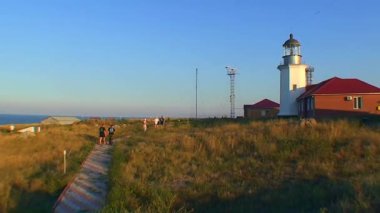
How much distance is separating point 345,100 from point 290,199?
2800 cm

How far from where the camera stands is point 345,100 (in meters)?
39.2

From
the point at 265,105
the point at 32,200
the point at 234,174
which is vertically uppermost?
the point at 265,105

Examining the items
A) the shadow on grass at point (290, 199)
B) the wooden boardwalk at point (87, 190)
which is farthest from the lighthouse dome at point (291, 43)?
the shadow on grass at point (290, 199)

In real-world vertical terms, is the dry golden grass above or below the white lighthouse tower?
below

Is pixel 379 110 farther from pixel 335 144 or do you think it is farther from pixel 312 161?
pixel 312 161

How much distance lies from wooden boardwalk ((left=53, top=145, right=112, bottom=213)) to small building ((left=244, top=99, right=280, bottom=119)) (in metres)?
42.5

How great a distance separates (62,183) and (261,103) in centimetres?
4952

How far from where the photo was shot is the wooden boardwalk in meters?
14.6

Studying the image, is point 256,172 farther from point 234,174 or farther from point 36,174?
point 36,174

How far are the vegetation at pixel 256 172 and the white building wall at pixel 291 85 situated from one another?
22.2 metres

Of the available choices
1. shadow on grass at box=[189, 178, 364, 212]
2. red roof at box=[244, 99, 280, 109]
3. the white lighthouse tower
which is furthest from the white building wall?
shadow on grass at box=[189, 178, 364, 212]

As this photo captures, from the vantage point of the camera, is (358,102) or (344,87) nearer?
(358,102)

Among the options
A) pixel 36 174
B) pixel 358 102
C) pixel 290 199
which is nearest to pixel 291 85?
pixel 358 102

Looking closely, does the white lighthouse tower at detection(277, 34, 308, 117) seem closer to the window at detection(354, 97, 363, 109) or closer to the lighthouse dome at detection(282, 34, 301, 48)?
the lighthouse dome at detection(282, 34, 301, 48)
